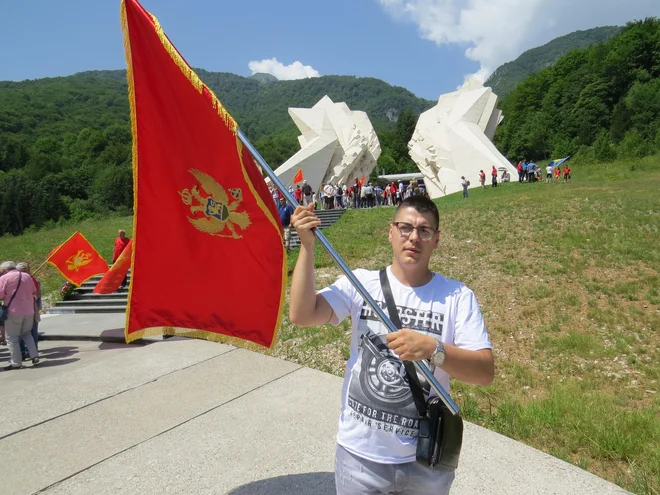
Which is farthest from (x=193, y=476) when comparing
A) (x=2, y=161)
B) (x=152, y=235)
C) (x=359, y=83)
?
(x=359, y=83)

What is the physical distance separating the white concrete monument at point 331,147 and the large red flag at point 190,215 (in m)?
27.7

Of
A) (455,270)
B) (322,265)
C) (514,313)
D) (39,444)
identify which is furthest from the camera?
(322,265)

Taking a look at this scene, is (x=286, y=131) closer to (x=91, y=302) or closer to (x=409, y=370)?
(x=91, y=302)

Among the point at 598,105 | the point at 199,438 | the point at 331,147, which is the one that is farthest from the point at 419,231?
the point at 598,105

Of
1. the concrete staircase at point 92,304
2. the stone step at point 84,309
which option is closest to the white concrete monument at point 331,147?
the concrete staircase at point 92,304

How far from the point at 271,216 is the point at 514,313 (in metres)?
5.39

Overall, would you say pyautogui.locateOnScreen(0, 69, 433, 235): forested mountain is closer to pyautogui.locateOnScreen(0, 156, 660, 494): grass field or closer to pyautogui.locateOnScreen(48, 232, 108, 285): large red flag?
pyautogui.locateOnScreen(0, 156, 660, 494): grass field

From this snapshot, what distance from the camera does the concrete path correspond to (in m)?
2.93

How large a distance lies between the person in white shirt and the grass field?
2205 millimetres

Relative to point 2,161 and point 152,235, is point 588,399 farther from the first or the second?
point 2,161

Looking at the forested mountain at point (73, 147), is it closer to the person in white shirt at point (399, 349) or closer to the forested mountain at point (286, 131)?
the forested mountain at point (286, 131)

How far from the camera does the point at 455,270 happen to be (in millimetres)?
9031

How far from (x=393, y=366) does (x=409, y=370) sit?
0.19 feet

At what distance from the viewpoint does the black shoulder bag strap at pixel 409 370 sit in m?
1.58
